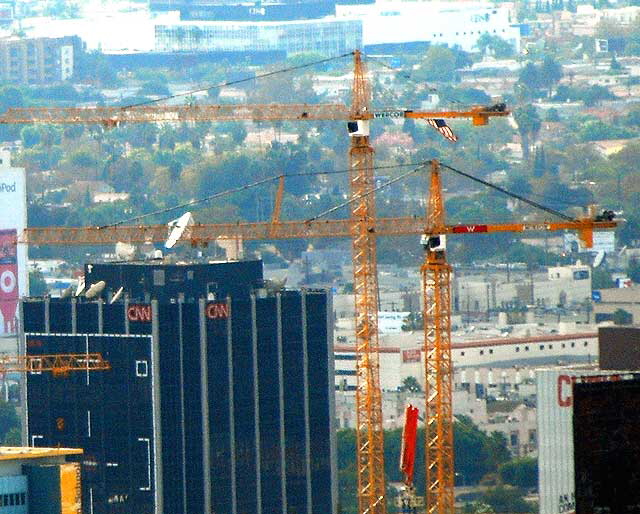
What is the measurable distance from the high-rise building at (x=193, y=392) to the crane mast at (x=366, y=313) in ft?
5.05

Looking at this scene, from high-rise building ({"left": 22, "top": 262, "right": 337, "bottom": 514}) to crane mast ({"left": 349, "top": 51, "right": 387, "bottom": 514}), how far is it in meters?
1.54

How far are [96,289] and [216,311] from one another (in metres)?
3.68

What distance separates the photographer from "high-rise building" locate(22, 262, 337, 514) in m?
114

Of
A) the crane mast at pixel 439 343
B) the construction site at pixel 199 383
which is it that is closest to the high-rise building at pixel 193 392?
the construction site at pixel 199 383

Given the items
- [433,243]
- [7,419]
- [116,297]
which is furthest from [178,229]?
[7,419]

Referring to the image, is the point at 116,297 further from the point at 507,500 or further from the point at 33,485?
the point at 33,485

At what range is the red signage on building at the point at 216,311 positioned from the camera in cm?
11636

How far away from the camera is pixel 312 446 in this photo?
116812 millimetres

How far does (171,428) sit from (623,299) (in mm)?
76365

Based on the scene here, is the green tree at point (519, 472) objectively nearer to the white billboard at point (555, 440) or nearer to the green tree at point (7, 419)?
the green tree at point (7, 419)

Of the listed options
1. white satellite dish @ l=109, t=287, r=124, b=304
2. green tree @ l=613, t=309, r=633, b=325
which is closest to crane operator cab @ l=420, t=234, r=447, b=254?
white satellite dish @ l=109, t=287, r=124, b=304

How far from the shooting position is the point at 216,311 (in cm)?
11662

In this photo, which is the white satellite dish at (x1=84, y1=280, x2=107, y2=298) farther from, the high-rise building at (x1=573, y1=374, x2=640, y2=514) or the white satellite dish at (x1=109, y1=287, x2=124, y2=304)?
the high-rise building at (x1=573, y1=374, x2=640, y2=514)

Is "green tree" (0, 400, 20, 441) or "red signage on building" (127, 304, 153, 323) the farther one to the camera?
"green tree" (0, 400, 20, 441)
